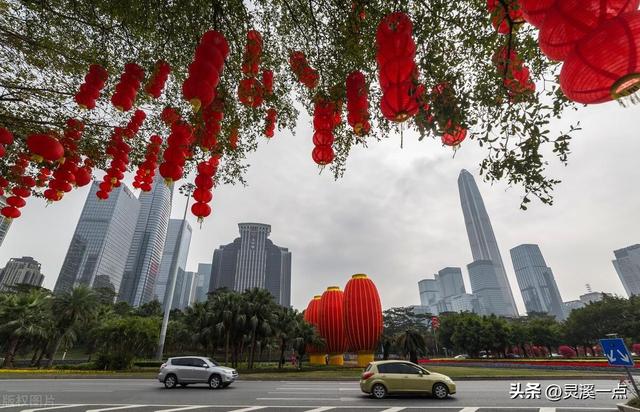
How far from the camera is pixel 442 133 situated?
4.14 metres

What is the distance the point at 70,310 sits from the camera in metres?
31.1

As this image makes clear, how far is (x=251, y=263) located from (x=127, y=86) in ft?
409

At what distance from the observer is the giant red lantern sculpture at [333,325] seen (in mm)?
31344

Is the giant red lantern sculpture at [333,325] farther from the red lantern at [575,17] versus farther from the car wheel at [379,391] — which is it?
the red lantern at [575,17]

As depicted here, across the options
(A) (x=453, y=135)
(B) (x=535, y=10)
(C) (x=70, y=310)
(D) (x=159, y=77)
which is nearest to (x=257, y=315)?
(C) (x=70, y=310)

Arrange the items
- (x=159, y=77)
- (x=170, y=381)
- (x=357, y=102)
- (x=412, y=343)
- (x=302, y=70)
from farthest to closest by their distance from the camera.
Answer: (x=412, y=343) → (x=170, y=381) → (x=302, y=70) → (x=159, y=77) → (x=357, y=102)

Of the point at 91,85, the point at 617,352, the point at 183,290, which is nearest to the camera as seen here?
the point at 91,85

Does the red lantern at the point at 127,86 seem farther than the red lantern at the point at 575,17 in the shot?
Yes

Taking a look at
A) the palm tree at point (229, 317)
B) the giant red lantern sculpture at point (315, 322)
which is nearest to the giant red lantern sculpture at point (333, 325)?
the giant red lantern sculpture at point (315, 322)

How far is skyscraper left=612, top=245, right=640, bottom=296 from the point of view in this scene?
167500mm

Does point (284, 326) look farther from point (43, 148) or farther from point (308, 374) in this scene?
point (43, 148)

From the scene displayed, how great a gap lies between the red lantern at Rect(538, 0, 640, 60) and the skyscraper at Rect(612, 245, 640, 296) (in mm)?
235635

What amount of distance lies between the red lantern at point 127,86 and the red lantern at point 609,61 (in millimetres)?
5005

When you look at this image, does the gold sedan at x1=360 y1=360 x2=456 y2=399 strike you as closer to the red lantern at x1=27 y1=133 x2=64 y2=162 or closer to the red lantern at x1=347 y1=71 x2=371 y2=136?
the red lantern at x1=347 y1=71 x2=371 y2=136
